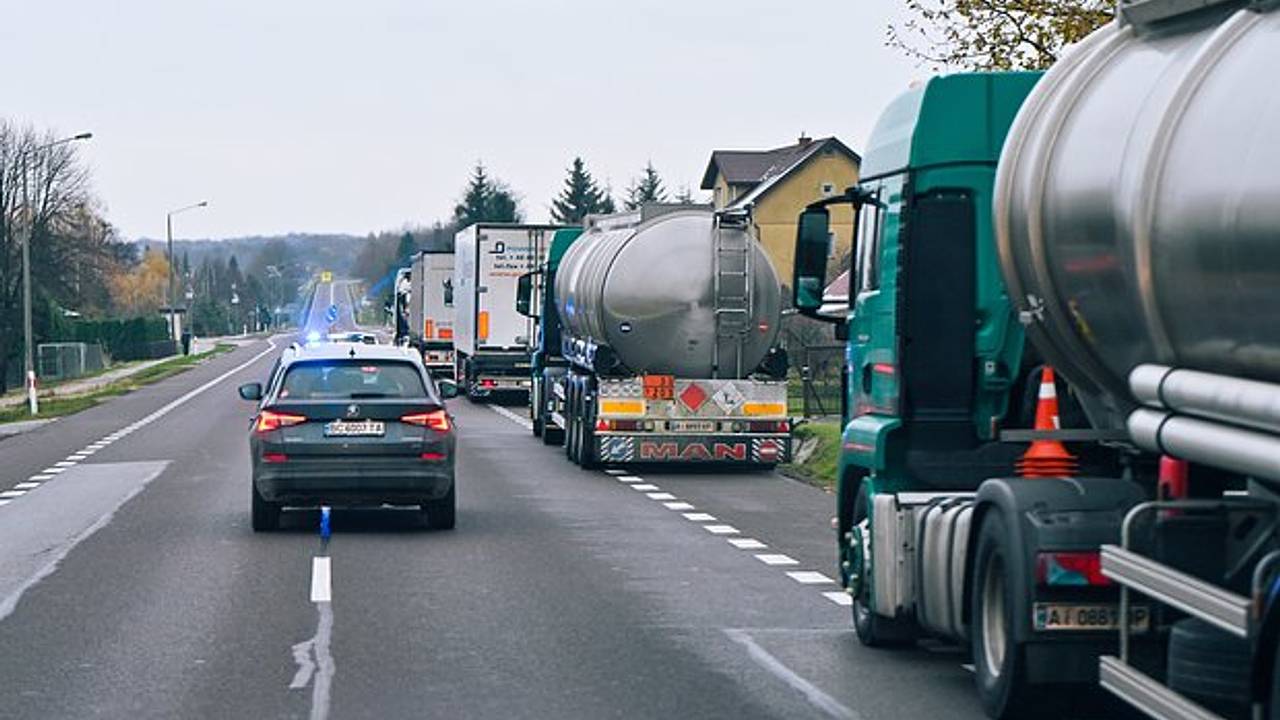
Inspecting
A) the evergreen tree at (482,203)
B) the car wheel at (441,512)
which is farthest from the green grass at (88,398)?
the evergreen tree at (482,203)

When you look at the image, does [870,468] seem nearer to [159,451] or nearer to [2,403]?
[159,451]

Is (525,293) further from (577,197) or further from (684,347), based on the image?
(577,197)

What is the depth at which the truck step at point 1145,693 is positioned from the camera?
7699mm

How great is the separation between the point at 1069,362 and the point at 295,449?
34.6 ft

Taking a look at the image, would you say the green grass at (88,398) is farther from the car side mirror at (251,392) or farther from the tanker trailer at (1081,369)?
the tanker trailer at (1081,369)

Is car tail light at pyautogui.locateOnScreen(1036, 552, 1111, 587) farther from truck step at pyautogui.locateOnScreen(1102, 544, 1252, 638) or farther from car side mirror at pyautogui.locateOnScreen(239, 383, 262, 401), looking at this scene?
car side mirror at pyautogui.locateOnScreen(239, 383, 262, 401)

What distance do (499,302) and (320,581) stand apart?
32612 millimetres

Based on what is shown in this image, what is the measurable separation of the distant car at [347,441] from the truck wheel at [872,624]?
7.01m

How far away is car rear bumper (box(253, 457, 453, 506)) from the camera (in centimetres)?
1973

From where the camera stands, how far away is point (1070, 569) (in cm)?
953

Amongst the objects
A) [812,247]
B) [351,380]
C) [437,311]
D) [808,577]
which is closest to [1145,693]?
[812,247]

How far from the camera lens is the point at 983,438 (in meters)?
12.6

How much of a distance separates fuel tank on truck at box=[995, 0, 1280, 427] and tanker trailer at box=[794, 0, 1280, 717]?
0.05 ft

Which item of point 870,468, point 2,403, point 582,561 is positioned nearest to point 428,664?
point 870,468
